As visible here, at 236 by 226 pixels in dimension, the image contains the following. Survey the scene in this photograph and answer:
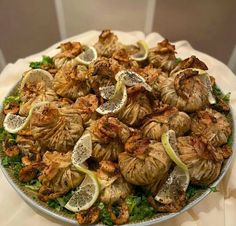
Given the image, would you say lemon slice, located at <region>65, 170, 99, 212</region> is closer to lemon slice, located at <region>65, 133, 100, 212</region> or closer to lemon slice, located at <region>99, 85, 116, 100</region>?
lemon slice, located at <region>65, 133, 100, 212</region>

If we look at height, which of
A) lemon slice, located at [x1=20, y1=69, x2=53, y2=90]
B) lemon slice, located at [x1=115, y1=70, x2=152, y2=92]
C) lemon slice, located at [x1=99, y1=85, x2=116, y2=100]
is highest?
lemon slice, located at [x1=115, y1=70, x2=152, y2=92]

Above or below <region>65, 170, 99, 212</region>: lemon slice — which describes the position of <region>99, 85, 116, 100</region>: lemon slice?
above

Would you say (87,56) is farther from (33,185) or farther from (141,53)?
(33,185)

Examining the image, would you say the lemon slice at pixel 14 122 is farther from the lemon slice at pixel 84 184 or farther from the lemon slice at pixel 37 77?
the lemon slice at pixel 84 184

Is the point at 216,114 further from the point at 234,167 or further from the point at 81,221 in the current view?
the point at 81,221

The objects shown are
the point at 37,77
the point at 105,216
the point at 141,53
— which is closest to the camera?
the point at 105,216

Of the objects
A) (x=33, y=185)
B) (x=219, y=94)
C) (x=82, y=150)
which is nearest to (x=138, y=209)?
(x=82, y=150)

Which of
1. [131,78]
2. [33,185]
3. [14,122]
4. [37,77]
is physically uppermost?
[131,78]

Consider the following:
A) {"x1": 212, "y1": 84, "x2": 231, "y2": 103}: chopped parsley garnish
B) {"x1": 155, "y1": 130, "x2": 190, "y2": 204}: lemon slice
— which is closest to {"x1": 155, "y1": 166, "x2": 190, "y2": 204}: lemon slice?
{"x1": 155, "y1": 130, "x2": 190, "y2": 204}: lemon slice
